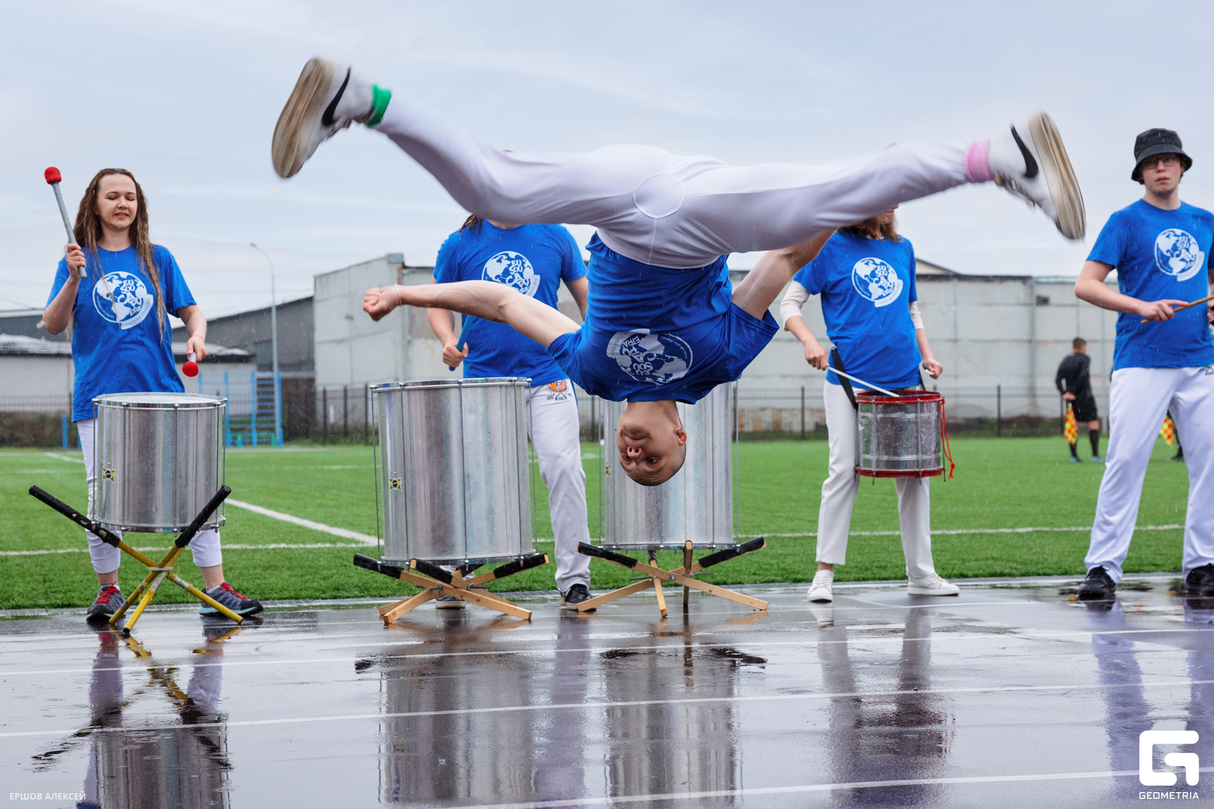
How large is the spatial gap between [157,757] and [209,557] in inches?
118

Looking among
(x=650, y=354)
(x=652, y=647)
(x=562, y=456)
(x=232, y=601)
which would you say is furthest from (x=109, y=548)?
(x=650, y=354)

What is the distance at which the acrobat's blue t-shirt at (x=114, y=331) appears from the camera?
6332 millimetres

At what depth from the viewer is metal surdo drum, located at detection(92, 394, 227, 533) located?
591 cm

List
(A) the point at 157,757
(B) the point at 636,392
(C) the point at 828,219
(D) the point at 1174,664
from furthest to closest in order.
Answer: (D) the point at 1174,664, (B) the point at 636,392, (C) the point at 828,219, (A) the point at 157,757

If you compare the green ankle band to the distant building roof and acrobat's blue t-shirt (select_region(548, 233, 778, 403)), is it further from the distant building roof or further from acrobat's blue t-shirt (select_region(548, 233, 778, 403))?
the distant building roof

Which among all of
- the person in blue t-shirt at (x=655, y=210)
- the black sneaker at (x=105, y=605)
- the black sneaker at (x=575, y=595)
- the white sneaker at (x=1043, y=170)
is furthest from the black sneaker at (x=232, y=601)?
the white sneaker at (x=1043, y=170)

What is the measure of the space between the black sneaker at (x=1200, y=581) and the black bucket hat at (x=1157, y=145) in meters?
2.34

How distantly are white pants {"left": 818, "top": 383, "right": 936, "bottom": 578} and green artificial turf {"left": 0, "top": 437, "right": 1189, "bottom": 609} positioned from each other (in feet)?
2.48

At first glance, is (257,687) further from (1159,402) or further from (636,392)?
(1159,402)

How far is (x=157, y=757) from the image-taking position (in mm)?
3697

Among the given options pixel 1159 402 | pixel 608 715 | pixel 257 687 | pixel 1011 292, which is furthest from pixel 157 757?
pixel 1011 292

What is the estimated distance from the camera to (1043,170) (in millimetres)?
3676

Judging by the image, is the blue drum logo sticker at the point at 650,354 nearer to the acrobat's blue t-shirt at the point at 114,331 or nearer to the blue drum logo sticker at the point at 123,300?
the acrobat's blue t-shirt at the point at 114,331

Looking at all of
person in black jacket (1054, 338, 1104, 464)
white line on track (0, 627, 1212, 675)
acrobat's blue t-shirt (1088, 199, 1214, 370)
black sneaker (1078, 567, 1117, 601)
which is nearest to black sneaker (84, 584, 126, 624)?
white line on track (0, 627, 1212, 675)
